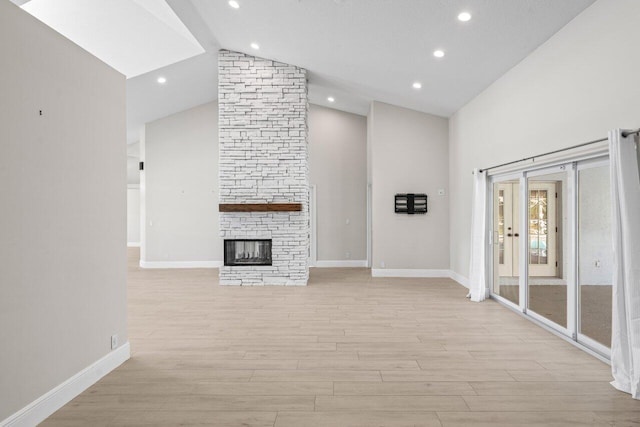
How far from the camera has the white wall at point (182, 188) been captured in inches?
388

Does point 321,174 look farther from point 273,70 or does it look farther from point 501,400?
point 501,400

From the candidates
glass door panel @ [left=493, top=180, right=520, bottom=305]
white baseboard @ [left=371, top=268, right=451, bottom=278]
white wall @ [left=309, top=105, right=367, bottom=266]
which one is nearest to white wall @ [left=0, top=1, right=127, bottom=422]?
glass door panel @ [left=493, top=180, right=520, bottom=305]

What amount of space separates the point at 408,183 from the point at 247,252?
11.9 ft

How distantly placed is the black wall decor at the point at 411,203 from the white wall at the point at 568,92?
5.53 ft

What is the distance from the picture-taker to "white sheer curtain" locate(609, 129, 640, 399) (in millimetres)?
3100

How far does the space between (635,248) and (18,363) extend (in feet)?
14.3

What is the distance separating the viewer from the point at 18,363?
247 centimetres

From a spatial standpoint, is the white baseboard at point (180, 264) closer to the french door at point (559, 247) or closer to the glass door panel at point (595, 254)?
the french door at point (559, 247)

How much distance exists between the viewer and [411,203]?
8438 millimetres

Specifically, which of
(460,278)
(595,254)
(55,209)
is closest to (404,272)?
(460,278)

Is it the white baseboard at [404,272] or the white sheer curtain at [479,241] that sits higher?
the white sheer curtain at [479,241]

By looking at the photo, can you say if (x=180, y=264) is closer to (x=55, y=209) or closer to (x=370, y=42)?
(x=370, y=42)

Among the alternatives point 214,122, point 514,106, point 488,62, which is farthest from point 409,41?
point 214,122

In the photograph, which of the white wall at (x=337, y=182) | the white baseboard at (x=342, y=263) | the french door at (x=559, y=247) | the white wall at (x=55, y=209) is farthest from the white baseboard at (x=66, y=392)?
the white wall at (x=337, y=182)
